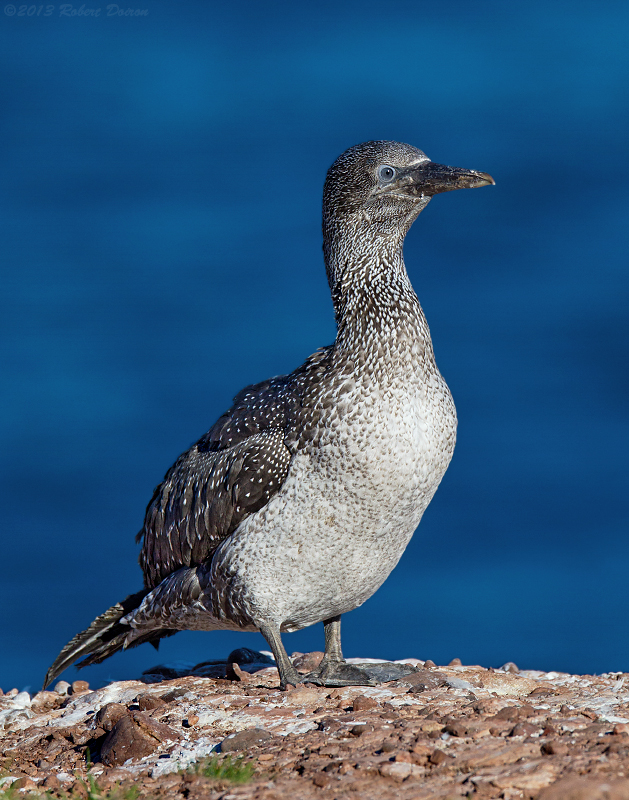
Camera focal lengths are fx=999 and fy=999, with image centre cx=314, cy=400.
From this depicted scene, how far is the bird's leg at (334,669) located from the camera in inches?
260

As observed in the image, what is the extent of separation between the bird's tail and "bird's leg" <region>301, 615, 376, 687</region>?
145cm

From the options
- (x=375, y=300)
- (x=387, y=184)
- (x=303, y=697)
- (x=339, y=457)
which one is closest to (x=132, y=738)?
(x=303, y=697)

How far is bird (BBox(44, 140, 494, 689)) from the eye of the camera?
21.1 feet

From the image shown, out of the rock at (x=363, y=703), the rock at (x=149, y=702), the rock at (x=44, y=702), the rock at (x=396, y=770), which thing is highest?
the rock at (x=44, y=702)

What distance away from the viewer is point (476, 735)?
5020 mm

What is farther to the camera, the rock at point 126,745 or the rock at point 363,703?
the rock at point 363,703

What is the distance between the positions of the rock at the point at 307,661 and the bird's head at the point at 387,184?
322 cm

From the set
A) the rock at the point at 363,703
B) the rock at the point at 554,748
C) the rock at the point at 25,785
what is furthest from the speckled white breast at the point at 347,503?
the rock at the point at 554,748

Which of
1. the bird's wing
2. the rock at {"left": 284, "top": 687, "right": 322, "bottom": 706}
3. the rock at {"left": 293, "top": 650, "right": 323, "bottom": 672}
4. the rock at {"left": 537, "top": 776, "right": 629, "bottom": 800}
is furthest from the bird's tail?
the rock at {"left": 537, "top": 776, "right": 629, "bottom": 800}

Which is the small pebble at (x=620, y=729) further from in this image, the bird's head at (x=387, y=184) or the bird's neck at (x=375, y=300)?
the bird's head at (x=387, y=184)

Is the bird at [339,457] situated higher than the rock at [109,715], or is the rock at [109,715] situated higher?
the bird at [339,457]

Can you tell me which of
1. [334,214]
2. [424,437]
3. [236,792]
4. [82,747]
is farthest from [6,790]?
[334,214]

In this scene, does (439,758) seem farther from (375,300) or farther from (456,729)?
(375,300)

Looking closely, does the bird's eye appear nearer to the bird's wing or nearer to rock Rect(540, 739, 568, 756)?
the bird's wing
